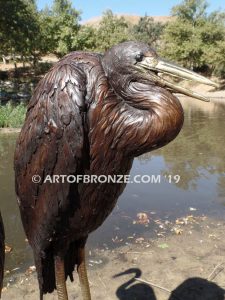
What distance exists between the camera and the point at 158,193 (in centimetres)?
613

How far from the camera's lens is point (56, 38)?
1142 inches

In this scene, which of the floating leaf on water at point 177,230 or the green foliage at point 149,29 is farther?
the green foliage at point 149,29

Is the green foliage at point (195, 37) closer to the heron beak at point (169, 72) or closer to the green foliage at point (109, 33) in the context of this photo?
the green foliage at point (109, 33)

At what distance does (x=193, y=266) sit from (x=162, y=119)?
2.66 metres

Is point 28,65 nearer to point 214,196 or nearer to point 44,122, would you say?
point 214,196

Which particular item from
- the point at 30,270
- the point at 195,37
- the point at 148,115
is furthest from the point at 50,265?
the point at 195,37

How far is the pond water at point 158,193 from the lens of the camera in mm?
4551

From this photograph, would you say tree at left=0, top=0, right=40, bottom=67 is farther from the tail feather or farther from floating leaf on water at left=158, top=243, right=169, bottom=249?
the tail feather

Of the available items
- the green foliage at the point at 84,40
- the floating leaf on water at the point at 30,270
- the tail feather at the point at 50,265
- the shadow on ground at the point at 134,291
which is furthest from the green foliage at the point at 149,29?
the tail feather at the point at 50,265

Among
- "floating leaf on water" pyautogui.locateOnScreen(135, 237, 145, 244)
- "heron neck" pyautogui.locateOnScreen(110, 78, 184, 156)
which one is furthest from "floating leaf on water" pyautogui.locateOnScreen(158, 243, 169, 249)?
"heron neck" pyautogui.locateOnScreen(110, 78, 184, 156)

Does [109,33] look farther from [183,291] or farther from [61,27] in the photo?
[183,291]

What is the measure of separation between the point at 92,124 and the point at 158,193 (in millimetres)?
4459

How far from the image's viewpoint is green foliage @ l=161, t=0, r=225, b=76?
1212 inches

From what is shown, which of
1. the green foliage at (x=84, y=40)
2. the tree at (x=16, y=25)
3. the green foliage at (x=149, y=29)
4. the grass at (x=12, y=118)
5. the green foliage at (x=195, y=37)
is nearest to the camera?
the grass at (x=12, y=118)
